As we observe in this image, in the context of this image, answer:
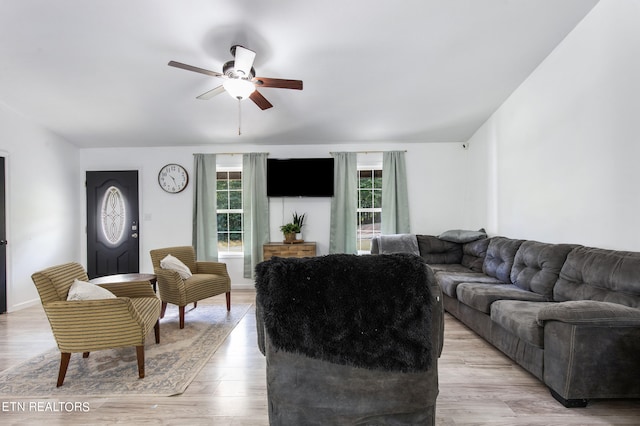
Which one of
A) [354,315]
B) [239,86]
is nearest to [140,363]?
[354,315]

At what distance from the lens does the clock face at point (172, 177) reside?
17.3 ft

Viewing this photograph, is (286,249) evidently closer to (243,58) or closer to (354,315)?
(243,58)

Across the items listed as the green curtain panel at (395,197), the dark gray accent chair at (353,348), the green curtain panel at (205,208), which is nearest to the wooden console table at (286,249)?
the green curtain panel at (205,208)

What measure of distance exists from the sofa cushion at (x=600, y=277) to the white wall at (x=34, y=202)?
620cm

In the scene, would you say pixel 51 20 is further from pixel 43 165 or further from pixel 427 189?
pixel 427 189

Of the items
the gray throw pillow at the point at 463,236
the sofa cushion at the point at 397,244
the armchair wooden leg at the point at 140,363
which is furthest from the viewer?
the sofa cushion at the point at 397,244

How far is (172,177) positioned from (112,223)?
4.13 ft

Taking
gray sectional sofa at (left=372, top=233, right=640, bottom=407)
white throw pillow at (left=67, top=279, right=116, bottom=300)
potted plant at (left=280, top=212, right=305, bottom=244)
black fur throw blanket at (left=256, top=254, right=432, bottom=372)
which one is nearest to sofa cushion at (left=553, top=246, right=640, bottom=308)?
gray sectional sofa at (left=372, top=233, right=640, bottom=407)

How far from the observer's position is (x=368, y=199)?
5.36m

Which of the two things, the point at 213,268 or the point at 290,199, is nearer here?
the point at 213,268

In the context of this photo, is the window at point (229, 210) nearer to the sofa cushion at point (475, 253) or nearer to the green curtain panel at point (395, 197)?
the green curtain panel at point (395, 197)

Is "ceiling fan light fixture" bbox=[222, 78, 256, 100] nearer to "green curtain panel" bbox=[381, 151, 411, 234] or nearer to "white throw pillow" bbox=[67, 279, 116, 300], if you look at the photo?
"white throw pillow" bbox=[67, 279, 116, 300]

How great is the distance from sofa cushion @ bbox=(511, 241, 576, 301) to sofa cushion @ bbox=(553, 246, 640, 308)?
7 cm

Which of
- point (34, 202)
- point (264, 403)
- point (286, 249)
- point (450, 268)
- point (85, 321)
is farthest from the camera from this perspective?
point (286, 249)
